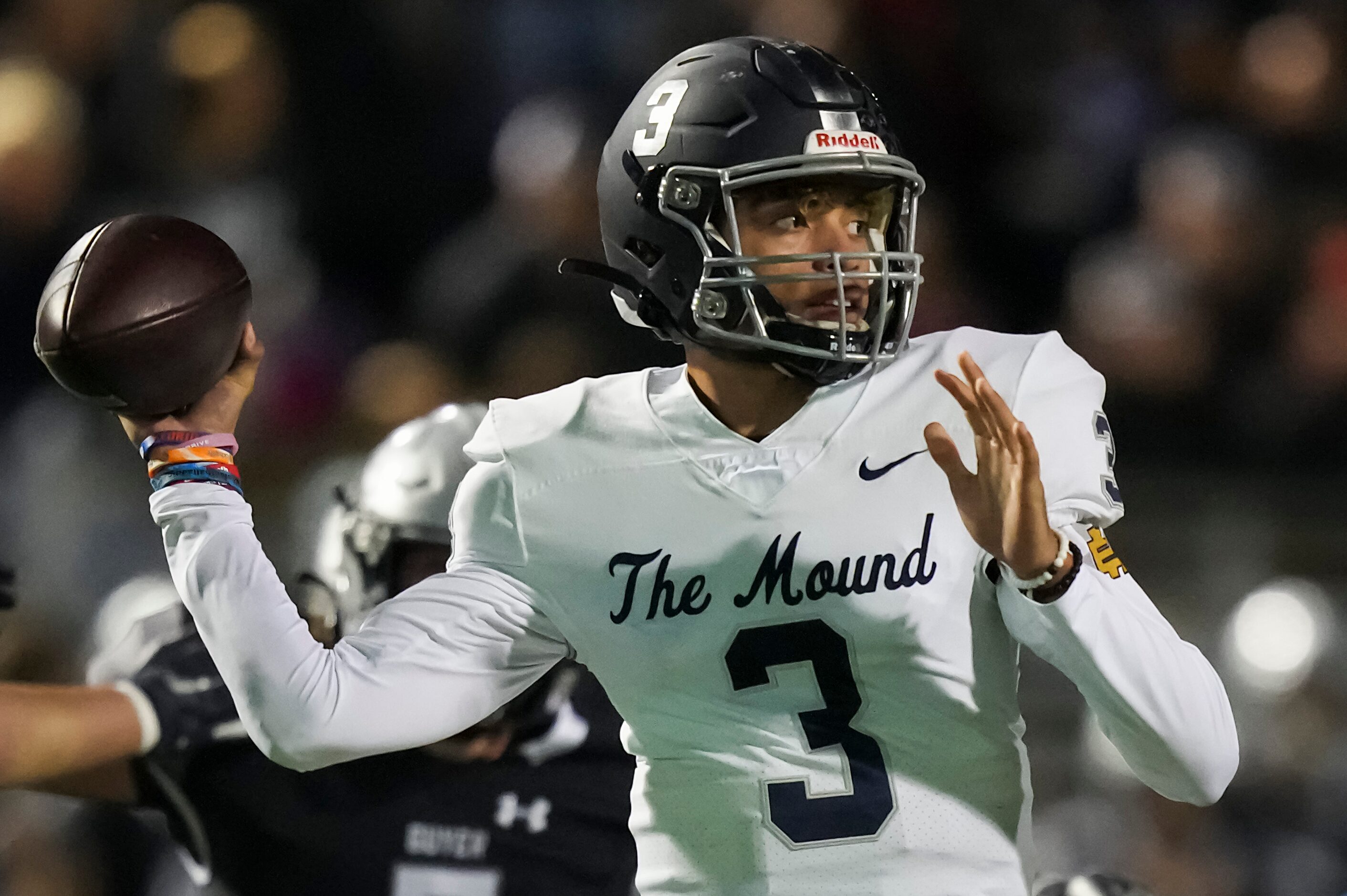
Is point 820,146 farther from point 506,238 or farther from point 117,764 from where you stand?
point 506,238

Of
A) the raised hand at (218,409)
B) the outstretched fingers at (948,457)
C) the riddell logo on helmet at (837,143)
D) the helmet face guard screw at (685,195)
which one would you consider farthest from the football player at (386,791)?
the outstretched fingers at (948,457)

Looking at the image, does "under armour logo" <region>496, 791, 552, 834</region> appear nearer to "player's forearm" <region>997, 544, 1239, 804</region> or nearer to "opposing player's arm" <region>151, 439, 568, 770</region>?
"opposing player's arm" <region>151, 439, 568, 770</region>

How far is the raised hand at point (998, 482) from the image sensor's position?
1.36m

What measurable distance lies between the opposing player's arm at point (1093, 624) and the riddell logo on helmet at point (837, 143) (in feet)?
1.15

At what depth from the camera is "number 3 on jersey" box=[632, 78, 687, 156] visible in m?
1.79

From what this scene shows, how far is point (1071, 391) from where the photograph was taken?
1622mm

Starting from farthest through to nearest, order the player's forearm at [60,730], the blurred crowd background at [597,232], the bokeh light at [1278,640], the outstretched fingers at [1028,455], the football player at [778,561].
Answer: the blurred crowd background at [597,232], the bokeh light at [1278,640], the player's forearm at [60,730], the football player at [778,561], the outstretched fingers at [1028,455]

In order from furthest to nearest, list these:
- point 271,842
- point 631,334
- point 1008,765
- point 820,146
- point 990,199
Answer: point 990,199 < point 631,334 < point 271,842 < point 820,146 < point 1008,765

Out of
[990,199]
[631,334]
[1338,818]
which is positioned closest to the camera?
[1338,818]

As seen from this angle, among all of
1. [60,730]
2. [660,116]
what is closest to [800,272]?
[660,116]

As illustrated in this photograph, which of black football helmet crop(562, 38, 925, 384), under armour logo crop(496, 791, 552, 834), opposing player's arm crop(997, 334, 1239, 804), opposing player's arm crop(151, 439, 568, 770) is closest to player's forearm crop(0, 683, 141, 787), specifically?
under armour logo crop(496, 791, 552, 834)

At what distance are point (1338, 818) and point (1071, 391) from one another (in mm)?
2201

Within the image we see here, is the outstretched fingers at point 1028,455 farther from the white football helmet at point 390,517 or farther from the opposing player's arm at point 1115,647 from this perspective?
the white football helmet at point 390,517

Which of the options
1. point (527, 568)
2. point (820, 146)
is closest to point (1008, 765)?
point (527, 568)
